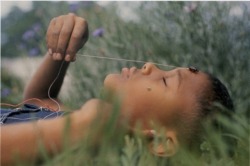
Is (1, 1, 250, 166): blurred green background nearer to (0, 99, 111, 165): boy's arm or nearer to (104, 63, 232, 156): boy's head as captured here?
(104, 63, 232, 156): boy's head

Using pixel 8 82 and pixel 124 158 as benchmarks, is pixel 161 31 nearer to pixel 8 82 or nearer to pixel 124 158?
pixel 8 82

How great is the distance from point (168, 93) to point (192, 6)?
111 cm

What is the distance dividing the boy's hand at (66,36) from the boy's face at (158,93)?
0.78ft

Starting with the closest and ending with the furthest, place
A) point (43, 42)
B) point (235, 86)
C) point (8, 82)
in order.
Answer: point (235, 86), point (43, 42), point (8, 82)

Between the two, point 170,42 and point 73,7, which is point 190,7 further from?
point 73,7

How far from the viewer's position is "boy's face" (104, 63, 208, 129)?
1489 millimetres

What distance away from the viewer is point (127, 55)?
2.67 m

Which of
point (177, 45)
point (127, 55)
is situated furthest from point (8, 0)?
point (177, 45)

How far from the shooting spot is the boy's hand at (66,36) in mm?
1788

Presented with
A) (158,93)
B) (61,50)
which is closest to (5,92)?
(61,50)

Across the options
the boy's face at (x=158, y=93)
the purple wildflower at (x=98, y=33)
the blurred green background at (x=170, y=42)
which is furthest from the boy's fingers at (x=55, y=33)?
the purple wildflower at (x=98, y=33)

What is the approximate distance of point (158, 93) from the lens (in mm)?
1532

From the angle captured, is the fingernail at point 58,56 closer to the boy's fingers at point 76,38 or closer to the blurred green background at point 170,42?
the boy's fingers at point 76,38

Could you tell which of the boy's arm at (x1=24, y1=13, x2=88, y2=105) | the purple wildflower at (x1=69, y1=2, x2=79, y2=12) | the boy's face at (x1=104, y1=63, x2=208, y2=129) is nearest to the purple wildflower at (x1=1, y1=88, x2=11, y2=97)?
the purple wildflower at (x1=69, y1=2, x2=79, y2=12)
